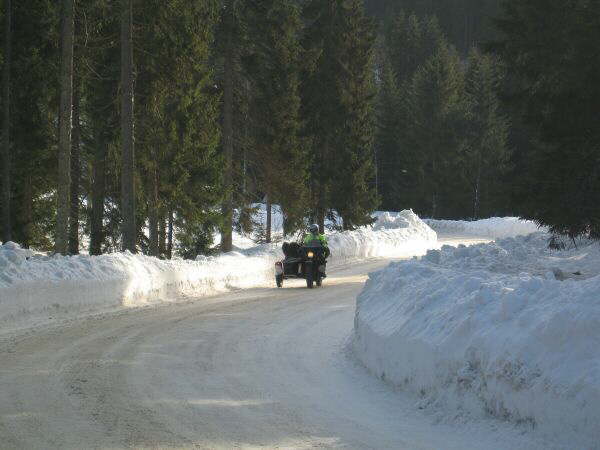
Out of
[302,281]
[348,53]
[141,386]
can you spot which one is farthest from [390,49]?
[141,386]

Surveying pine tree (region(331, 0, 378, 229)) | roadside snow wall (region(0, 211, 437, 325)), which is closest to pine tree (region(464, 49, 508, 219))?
pine tree (region(331, 0, 378, 229))

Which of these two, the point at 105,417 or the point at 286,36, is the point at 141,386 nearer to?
the point at 105,417

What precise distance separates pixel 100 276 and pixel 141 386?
754cm

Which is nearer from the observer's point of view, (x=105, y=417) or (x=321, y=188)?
(x=105, y=417)

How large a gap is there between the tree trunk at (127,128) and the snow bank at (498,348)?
12.0 m

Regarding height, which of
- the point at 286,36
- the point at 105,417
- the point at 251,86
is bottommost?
the point at 105,417

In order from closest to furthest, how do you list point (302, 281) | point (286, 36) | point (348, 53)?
1. point (302, 281)
2. point (286, 36)
3. point (348, 53)

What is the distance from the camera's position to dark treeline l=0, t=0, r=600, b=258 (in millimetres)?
15664

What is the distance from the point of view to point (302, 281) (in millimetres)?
22188

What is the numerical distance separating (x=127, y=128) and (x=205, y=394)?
13852mm

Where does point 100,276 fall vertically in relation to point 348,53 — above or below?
below

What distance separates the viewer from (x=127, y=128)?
19594 mm

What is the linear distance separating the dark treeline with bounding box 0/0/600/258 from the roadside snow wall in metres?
2.92

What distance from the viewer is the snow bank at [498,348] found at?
15.8ft
